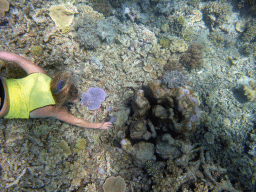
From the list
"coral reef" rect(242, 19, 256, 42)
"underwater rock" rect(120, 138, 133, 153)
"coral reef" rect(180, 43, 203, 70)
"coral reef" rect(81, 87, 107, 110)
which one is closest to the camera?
"underwater rock" rect(120, 138, 133, 153)

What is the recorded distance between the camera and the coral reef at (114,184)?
11.9ft

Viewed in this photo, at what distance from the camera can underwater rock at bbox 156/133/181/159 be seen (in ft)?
11.8

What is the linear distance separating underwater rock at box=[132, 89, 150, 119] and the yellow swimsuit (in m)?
2.00

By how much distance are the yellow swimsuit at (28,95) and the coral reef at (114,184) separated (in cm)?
259

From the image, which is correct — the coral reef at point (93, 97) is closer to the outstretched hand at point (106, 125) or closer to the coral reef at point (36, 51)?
the outstretched hand at point (106, 125)

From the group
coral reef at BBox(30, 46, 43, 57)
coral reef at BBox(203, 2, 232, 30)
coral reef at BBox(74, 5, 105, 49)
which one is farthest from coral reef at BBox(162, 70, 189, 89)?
coral reef at BBox(203, 2, 232, 30)

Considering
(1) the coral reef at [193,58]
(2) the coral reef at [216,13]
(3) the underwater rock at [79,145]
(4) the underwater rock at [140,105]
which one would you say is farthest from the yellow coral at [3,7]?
(2) the coral reef at [216,13]

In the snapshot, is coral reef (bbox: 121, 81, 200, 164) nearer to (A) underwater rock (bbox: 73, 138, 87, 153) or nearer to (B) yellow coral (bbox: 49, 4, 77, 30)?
(A) underwater rock (bbox: 73, 138, 87, 153)

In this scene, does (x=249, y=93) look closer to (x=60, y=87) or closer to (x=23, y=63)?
(x=60, y=87)

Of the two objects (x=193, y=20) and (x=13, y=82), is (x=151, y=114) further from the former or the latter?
(x=193, y=20)

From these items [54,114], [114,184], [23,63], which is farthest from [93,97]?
[114,184]

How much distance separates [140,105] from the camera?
363cm

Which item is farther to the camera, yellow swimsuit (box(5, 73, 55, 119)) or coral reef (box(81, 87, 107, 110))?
coral reef (box(81, 87, 107, 110))

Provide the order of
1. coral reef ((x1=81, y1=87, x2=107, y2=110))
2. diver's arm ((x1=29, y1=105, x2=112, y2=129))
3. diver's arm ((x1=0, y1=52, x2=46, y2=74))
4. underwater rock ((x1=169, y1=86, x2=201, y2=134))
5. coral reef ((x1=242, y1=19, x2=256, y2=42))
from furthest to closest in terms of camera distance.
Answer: coral reef ((x1=242, y1=19, x2=256, y2=42)) → coral reef ((x1=81, y1=87, x2=107, y2=110)) → underwater rock ((x1=169, y1=86, x2=201, y2=134)) → diver's arm ((x1=0, y1=52, x2=46, y2=74)) → diver's arm ((x1=29, y1=105, x2=112, y2=129))
